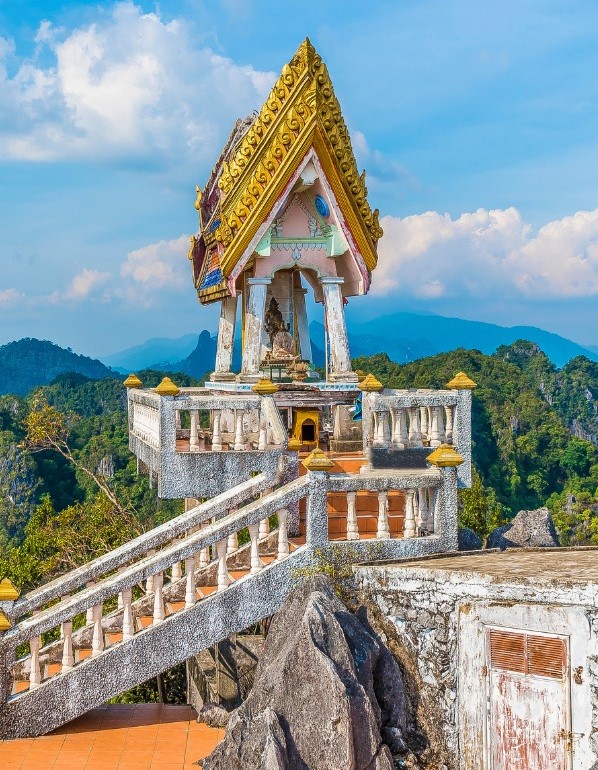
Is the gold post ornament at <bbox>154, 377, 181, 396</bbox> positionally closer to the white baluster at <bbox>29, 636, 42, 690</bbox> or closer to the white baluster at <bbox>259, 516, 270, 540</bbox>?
the white baluster at <bbox>259, 516, 270, 540</bbox>

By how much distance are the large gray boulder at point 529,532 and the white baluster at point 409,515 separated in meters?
4.75

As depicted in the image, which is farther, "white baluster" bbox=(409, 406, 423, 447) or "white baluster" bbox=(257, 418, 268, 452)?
"white baluster" bbox=(409, 406, 423, 447)

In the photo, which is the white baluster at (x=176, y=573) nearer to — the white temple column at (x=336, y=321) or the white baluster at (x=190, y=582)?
the white baluster at (x=190, y=582)

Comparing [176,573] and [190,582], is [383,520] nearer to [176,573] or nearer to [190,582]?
[190,582]

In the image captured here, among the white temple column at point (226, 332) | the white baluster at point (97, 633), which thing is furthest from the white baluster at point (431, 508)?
the white temple column at point (226, 332)

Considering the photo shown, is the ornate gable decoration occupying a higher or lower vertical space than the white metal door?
higher

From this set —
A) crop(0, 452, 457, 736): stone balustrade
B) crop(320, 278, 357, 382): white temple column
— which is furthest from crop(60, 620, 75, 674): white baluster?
crop(320, 278, 357, 382): white temple column

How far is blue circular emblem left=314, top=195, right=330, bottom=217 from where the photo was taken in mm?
14336

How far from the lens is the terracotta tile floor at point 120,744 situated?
9266 mm

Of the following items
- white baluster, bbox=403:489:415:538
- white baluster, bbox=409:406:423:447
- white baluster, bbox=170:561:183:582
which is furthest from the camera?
white baluster, bbox=409:406:423:447

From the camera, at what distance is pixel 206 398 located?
1158cm

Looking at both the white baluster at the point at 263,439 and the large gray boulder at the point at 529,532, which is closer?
the white baluster at the point at 263,439

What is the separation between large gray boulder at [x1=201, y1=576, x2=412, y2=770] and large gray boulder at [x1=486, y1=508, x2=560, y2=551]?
6.15 meters

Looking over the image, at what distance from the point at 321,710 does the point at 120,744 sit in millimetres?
2605
